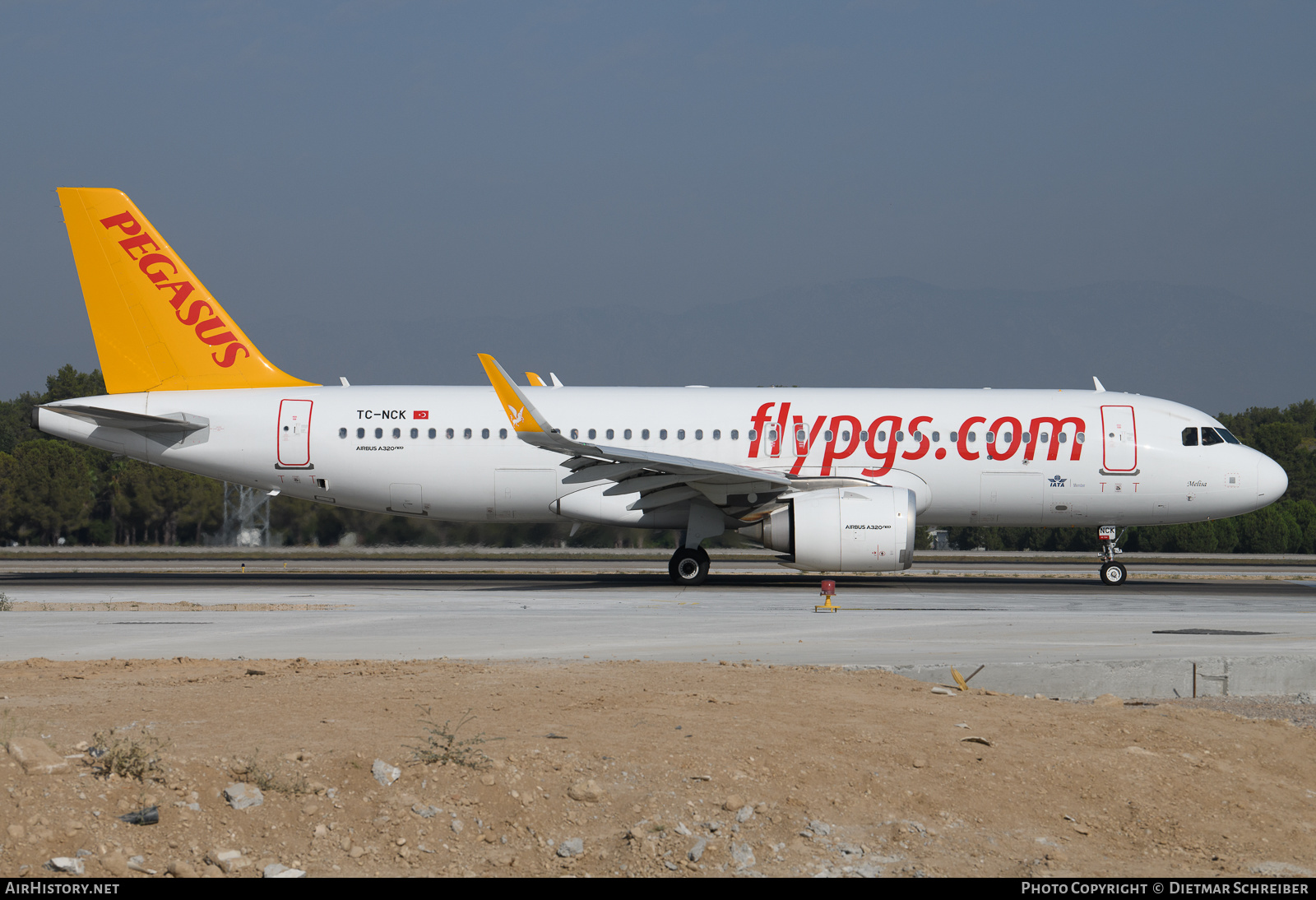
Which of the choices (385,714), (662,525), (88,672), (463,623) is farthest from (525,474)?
(385,714)

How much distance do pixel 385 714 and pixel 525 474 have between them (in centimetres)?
1433

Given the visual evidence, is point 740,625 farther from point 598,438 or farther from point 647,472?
point 598,438

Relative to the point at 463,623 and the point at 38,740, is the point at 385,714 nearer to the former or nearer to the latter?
the point at 38,740

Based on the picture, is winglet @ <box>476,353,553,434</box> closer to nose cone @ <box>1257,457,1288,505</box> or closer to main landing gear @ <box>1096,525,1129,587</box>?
main landing gear @ <box>1096,525,1129,587</box>

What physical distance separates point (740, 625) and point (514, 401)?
7.04 m

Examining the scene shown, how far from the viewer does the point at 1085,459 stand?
21.4 meters

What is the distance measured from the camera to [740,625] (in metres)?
13.8

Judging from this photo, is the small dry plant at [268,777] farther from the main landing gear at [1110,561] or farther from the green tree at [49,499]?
the green tree at [49,499]

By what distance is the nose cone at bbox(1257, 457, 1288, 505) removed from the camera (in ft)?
70.9

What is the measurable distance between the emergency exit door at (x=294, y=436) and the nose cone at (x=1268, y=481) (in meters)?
18.4

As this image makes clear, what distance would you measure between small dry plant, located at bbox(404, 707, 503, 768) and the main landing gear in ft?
60.1

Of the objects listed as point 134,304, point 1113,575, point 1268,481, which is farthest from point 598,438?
point 1268,481

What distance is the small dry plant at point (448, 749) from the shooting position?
18.9 ft

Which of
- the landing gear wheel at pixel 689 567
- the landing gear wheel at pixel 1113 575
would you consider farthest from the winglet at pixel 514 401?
the landing gear wheel at pixel 1113 575
